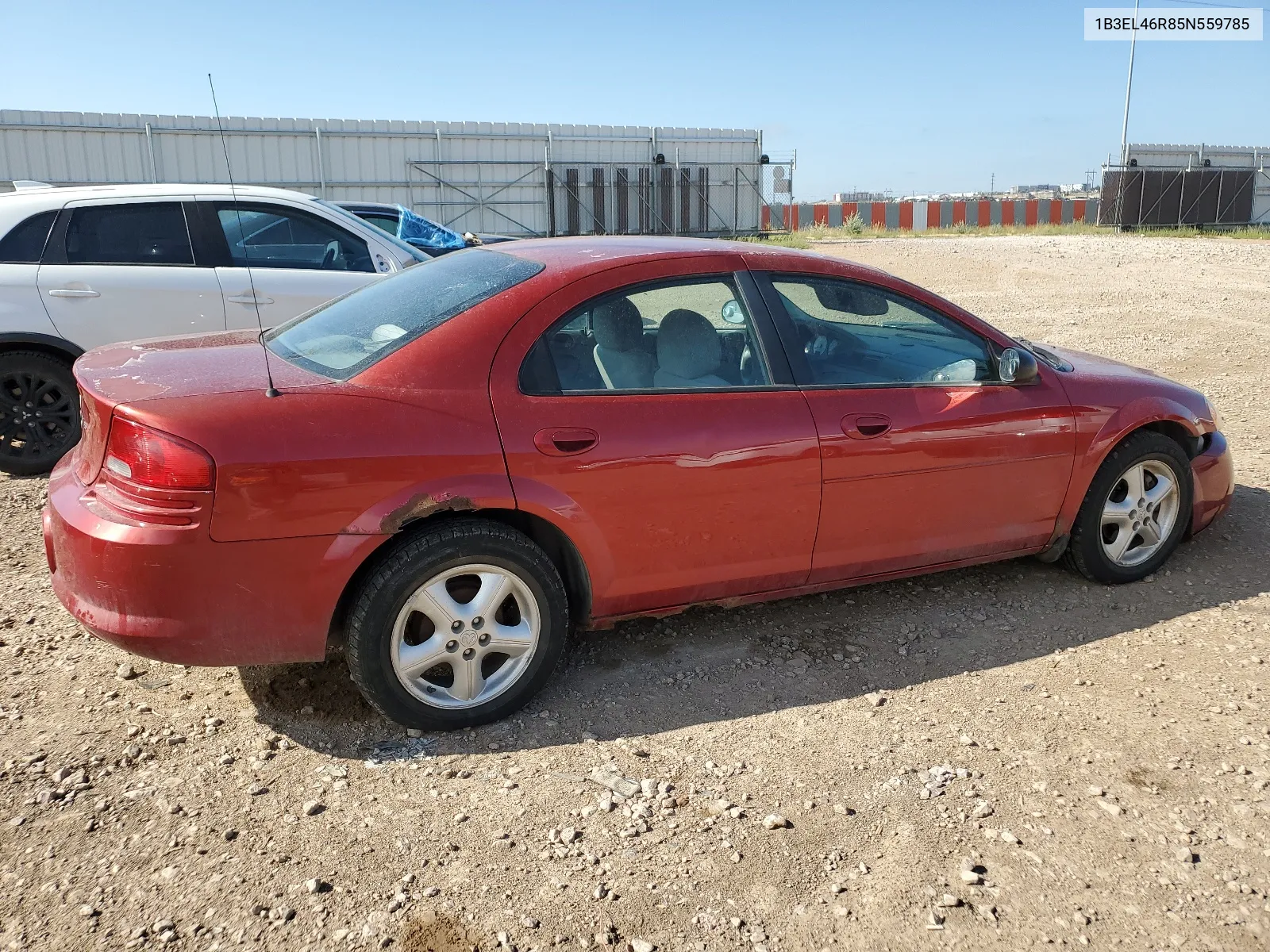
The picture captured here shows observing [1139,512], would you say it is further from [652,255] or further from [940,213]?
[940,213]

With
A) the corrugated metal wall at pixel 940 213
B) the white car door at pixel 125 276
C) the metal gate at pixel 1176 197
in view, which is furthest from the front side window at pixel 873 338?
the corrugated metal wall at pixel 940 213

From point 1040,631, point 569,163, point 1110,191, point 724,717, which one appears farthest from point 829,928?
point 1110,191

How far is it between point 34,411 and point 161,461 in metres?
4.02

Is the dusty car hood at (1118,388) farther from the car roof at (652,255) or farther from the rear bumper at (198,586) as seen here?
the rear bumper at (198,586)

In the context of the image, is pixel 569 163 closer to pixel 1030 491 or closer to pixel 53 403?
pixel 53 403

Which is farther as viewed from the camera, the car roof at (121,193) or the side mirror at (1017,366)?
the car roof at (121,193)

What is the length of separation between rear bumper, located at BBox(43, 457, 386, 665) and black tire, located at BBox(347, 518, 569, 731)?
0.36 ft

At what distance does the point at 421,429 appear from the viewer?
10.6 ft

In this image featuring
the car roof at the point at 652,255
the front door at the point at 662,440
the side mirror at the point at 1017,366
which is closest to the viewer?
the front door at the point at 662,440

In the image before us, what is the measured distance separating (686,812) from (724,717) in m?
0.59

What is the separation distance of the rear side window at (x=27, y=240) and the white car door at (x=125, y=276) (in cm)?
5

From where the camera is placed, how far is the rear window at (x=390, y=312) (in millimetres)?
3488

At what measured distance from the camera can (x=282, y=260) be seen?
689 centimetres

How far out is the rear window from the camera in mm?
3488
